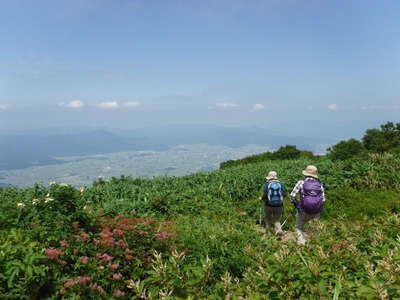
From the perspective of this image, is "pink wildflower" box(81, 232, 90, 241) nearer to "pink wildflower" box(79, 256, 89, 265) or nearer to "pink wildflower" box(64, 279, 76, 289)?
"pink wildflower" box(79, 256, 89, 265)

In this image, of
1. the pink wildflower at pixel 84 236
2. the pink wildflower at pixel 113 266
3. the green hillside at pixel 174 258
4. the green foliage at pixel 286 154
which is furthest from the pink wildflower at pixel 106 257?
the green foliage at pixel 286 154

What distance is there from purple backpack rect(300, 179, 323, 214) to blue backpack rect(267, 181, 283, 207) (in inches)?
30.0

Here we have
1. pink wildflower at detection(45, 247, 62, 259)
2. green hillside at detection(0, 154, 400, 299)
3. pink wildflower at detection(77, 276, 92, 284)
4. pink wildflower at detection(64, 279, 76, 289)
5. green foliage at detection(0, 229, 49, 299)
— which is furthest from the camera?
Answer: pink wildflower at detection(45, 247, 62, 259)

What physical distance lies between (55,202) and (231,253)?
323cm

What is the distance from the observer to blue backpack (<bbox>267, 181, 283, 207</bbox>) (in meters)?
9.21

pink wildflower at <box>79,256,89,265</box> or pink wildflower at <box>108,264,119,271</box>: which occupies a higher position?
pink wildflower at <box>79,256,89,265</box>

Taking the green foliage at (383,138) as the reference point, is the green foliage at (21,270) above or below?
below

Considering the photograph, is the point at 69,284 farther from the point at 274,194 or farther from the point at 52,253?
the point at 274,194

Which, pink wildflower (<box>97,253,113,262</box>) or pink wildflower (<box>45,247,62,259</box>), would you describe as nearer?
pink wildflower (<box>45,247,62,259</box>)

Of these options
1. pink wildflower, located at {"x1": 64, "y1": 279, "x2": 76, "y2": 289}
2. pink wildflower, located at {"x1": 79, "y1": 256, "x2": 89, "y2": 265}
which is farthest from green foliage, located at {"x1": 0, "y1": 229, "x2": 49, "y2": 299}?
pink wildflower, located at {"x1": 79, "y1": 256, "x2": 89, "y2": 265}

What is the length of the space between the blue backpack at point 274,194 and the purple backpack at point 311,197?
2.50 feet

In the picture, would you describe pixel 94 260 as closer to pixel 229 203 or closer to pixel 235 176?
pixel 229 203

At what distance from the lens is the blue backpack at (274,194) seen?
362 inches

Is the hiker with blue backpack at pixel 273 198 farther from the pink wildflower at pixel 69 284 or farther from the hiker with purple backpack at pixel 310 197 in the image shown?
the pink wildflower at pixel 69 284
